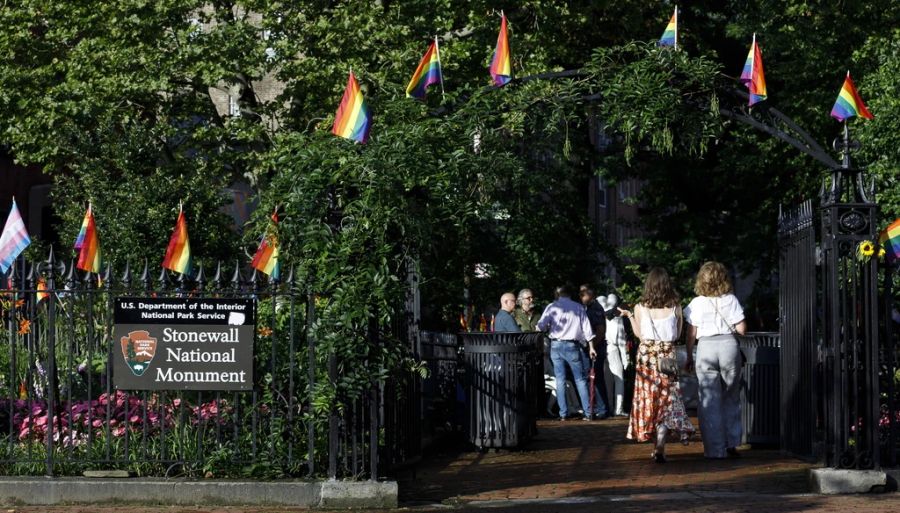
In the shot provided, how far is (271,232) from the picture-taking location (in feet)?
35.4

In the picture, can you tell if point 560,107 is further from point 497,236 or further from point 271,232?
point 497,236

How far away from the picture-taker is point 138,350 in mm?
10555

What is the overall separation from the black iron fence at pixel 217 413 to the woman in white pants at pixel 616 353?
8992 millimetres

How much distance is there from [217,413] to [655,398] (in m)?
4.42

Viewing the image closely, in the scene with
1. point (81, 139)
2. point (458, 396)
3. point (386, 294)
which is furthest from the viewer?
point (81, 139)

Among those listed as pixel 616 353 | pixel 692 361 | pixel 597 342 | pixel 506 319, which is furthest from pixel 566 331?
pixel 692 361

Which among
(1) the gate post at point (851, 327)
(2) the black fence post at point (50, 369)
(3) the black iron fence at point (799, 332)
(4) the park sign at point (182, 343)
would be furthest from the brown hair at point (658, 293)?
(2) the black fence post at point (50, 369)

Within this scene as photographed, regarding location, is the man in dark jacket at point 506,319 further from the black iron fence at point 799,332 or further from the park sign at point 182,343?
the park sign at point 182,343

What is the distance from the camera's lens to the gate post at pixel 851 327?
10914 millimetres

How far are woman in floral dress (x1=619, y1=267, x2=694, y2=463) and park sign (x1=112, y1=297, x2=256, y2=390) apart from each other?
412 cm

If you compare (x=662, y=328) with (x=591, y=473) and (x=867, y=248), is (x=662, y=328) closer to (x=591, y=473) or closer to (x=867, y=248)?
(x=591, y=473)

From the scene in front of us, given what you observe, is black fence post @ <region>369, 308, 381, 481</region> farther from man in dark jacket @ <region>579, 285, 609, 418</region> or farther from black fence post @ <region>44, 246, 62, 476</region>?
man in dark jacket @ <region>579, 285, 609, 418</region>

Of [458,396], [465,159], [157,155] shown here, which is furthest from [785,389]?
[157,155]

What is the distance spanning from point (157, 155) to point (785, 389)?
43.1ft
